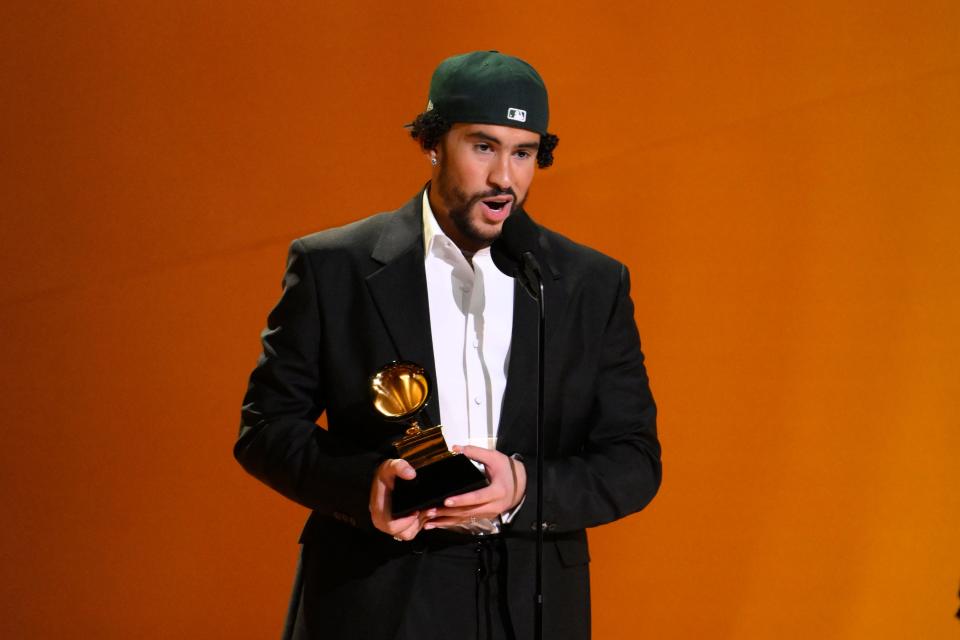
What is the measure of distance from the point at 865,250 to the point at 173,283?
1.82 m

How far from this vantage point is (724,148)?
3.11m

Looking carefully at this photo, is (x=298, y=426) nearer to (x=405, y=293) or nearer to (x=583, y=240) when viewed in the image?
(x=405, y=293)

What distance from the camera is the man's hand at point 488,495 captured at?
5.86 feet

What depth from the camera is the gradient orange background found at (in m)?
3.04

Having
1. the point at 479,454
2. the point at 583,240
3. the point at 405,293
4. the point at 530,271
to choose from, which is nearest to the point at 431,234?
the point at 405,293

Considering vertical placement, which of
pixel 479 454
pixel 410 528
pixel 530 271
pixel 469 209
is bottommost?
pixel 410 528

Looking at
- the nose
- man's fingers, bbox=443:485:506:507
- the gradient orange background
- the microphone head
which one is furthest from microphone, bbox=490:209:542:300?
the gradient orange background

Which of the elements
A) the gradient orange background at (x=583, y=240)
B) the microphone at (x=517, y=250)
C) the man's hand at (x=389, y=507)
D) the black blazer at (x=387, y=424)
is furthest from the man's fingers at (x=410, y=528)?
the gradient orange background at (x=583, y=240)

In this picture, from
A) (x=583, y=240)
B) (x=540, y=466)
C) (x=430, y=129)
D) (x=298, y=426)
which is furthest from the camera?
(x=583, y=240)

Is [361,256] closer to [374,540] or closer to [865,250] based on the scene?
[374,540]

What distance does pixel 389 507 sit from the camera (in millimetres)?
1813

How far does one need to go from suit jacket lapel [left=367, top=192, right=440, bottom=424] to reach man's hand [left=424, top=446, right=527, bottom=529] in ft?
0.57

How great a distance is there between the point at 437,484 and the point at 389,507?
11 centimetres

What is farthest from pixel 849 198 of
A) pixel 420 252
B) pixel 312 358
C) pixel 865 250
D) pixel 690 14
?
pixel 312 358
